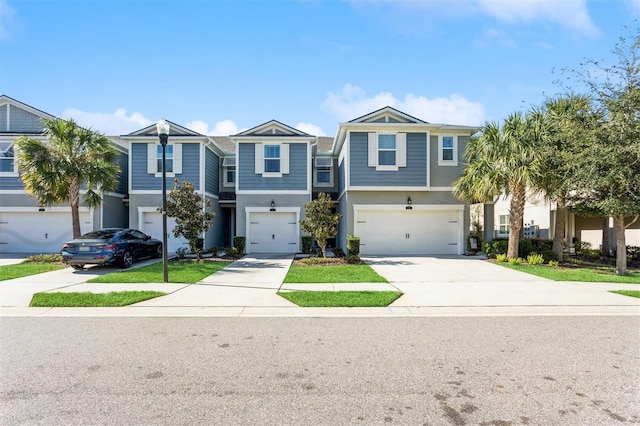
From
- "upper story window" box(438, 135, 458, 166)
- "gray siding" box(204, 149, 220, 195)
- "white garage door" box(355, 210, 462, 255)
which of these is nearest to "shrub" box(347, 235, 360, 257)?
"white garage door" box(355, 210, 462, 255)

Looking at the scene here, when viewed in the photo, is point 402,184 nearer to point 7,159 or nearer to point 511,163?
point 511,163

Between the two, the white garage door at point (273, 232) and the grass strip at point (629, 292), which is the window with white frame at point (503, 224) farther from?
the grass strip at point (629, 292)

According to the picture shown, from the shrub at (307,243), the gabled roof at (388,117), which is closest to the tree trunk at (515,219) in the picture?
the gabled roof at (388,117)

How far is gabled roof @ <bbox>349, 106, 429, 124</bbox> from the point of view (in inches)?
623

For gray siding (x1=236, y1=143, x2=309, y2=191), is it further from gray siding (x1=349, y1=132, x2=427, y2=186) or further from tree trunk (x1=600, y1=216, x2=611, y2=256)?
tree trunk (x1=600, y1=216, x2=611, y2=256)

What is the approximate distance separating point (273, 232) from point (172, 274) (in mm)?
7302

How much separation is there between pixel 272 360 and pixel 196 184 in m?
14.4

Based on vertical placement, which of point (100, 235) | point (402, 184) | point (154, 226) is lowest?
point (100, 235)

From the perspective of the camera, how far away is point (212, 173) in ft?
62.0

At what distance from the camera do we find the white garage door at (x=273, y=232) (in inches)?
687

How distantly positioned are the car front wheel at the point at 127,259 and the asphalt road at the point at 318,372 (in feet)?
21.3

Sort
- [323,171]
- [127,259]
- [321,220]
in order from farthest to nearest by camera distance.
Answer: [323,171]
[321,220]
[127,259]

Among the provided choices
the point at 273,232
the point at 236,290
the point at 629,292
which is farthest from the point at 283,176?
the point at 629,292

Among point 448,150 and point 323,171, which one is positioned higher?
point 448,150
